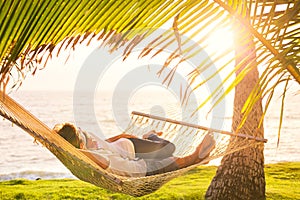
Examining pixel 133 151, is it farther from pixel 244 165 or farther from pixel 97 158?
pixel 244 165

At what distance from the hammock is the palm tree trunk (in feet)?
2.34

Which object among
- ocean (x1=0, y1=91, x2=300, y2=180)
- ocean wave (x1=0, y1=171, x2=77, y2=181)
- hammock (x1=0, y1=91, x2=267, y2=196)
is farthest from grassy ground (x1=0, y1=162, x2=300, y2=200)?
ocean wave (x1=0, y1=171, x2=77, y2=181)

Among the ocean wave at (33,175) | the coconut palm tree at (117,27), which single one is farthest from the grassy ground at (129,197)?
the coconut palm tree at (117,27)

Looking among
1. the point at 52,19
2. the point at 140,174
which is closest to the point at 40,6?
Result: the point at 52,19

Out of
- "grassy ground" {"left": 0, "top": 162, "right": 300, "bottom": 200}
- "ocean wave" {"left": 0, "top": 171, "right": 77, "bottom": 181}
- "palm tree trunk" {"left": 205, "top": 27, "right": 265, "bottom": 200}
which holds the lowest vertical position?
"ocean wave" {"left": 0, "top": 171, "right": 77, "bottom": 181}

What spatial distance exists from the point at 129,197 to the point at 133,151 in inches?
55.5

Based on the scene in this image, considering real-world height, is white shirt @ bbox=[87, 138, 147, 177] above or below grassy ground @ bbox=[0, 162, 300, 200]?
above

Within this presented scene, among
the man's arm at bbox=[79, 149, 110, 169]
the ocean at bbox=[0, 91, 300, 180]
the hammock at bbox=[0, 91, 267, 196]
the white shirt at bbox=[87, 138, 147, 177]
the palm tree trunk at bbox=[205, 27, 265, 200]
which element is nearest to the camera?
the hammock at bbox=[0, 91, 267, 196]

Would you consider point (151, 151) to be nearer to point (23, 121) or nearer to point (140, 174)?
point (140, 174)

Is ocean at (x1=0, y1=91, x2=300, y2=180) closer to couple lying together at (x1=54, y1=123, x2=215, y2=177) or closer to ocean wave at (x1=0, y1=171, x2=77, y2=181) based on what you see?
ocean wave at (x1=0, y1=171, x2=77, y2=181)

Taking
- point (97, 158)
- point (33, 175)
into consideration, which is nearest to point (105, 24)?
point (97, 158)

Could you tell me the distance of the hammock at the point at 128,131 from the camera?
5.02 ft

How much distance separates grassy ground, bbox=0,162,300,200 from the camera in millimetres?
4750

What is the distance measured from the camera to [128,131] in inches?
141
